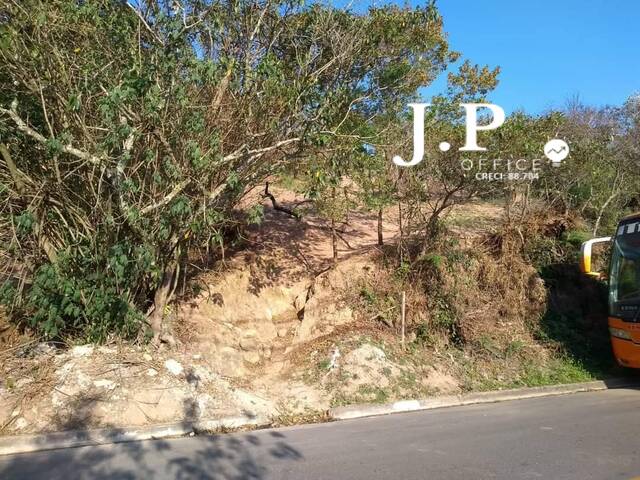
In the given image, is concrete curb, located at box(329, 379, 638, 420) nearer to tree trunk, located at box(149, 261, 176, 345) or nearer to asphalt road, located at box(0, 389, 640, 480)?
asphalt road, located at box(0, 389, 640, 480)

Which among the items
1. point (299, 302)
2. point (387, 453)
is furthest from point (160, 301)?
point (387, 453)

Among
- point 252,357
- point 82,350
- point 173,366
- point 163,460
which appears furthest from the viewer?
point 252,357

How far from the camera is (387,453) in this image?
575 cm

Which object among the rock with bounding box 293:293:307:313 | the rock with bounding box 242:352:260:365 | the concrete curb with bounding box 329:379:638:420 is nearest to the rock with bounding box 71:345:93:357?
the rock with bounding box 242:352:260:365

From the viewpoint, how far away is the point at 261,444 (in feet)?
20.2

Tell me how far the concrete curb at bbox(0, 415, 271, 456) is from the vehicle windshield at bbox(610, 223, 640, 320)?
5920 millimetres

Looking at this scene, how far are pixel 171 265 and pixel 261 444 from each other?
3.70m

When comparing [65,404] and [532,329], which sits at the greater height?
[532,329]

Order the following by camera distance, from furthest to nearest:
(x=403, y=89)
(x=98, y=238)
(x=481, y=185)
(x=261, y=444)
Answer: (x=403, y=89) → (x=481, y=185) → (x=98, y=238) → (x=261, y=444)

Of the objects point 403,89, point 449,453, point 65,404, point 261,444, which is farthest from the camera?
point 403,89

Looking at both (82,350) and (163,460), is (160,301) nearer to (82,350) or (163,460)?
(82,350)

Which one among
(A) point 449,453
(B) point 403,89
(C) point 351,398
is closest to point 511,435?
(A) point 449,453

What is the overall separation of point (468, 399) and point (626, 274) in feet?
10.8

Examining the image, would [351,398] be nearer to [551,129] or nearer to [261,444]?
[261,444]
